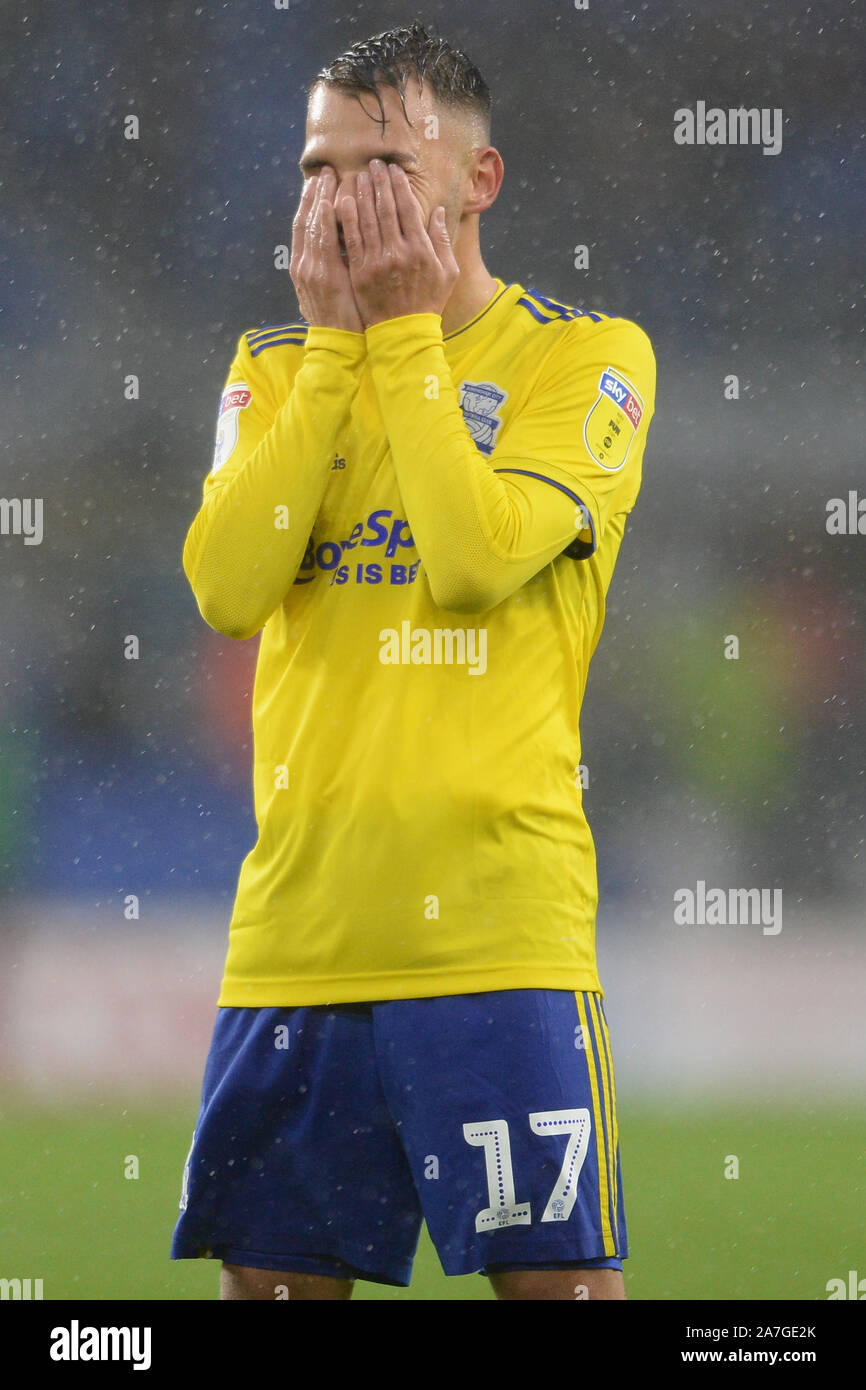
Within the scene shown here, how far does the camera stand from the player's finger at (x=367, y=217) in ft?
4.50

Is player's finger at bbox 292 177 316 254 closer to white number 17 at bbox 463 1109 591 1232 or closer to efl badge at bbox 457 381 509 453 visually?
efl badge at bbox 457 381 509 453

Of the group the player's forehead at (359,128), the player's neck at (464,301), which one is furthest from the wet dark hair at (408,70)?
the player's neck at (464,301)

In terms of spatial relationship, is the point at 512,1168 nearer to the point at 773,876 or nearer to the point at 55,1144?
the point at 55,1144

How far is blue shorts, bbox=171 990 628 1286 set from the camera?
128 cm

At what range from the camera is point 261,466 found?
136cm

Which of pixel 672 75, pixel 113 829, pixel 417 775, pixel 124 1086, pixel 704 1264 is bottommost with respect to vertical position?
pixel 704 1264

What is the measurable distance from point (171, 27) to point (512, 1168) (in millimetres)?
7051

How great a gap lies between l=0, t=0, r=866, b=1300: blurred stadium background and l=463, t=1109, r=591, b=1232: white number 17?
4675 mm

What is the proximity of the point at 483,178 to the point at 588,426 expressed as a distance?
0.32 metres

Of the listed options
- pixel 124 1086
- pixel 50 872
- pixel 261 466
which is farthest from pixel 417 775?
pixel 50 872

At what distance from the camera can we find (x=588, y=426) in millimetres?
1415

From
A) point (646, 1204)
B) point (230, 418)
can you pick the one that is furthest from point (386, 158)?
point (646, 1204)

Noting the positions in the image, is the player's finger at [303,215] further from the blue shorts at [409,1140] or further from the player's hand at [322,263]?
the blue shorts at [409,1140]

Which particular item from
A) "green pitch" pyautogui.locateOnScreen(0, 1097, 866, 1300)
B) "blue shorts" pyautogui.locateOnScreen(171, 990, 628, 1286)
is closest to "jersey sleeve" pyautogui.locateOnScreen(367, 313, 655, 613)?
"blue shorts" pyautogui.locateOnScreen(171, 990, 628, 1286)
